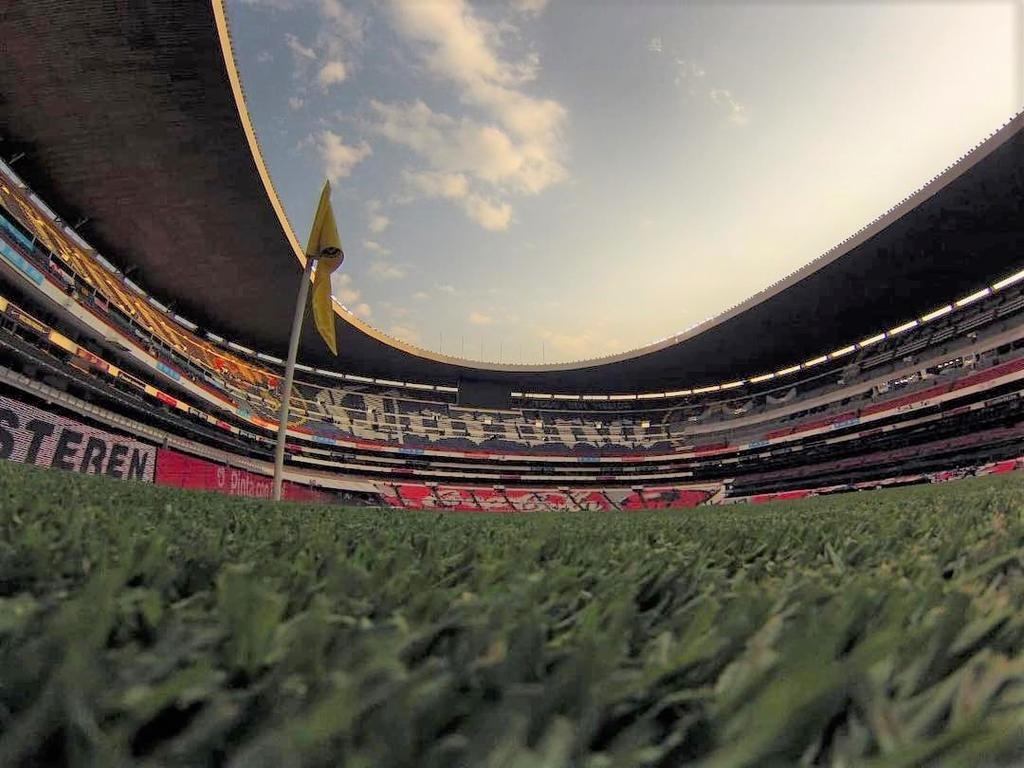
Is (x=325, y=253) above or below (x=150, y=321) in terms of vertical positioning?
below

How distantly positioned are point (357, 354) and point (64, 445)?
58.7 ft

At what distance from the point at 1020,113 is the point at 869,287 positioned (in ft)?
34.4

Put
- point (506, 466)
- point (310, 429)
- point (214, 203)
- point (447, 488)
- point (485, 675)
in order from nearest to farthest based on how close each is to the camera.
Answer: point (485, 675)
point (214, 203)
point (310, 429)
point (447, 488)
point (506, 466)

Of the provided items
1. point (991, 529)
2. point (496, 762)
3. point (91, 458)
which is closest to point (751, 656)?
point (496, 762)

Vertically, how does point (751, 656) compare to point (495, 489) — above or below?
below

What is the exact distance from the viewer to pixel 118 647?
0.50 meters

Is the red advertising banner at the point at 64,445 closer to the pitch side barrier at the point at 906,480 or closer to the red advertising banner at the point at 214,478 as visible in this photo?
the red advertising banner at the point at 214,478

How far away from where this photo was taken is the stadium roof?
14203 mm

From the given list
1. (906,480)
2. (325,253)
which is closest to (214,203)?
(325,253)

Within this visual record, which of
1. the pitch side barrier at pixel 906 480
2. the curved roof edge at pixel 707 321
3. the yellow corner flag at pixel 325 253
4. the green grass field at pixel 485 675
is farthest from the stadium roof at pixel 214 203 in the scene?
the green grass field at pixel 485 675

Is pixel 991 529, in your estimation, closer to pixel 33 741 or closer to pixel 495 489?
pixel 33 741

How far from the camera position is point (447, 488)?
3684cm

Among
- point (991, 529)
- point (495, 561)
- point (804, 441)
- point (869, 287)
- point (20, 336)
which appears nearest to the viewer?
point (495, 561)

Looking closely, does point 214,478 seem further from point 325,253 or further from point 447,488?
point 325,253
